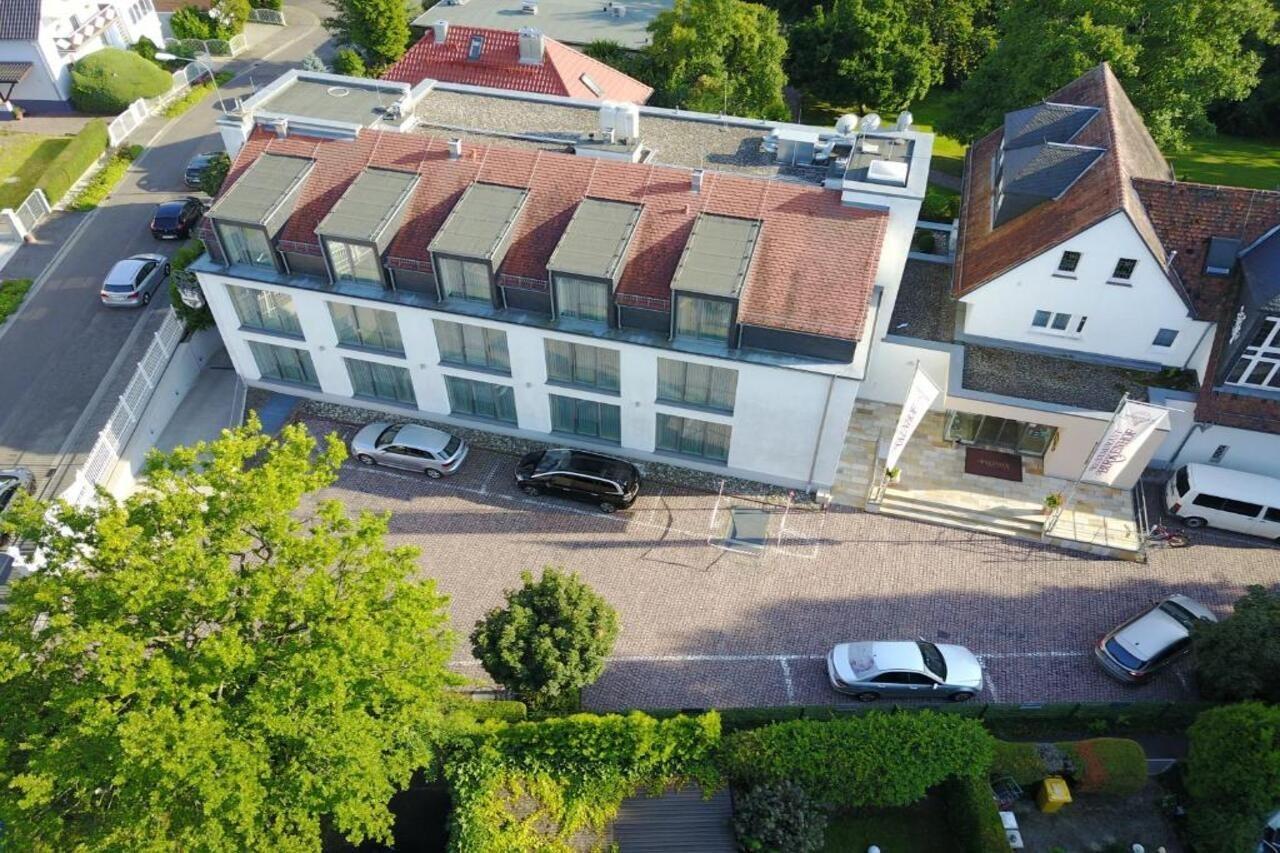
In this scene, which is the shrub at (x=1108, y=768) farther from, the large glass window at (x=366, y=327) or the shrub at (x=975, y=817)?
the large glass window at (x=366, y=327)

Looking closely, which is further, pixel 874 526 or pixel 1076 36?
pixel 1076 36

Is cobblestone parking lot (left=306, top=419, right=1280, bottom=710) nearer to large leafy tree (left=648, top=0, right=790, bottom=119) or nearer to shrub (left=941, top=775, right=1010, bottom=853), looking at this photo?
shrub (left=941, top=775, right=1010, bottom=853)

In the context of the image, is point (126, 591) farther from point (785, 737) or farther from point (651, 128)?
point (651, 128)

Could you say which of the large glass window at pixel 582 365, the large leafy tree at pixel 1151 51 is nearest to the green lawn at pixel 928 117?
the large leafy tree at pixel 1151 51

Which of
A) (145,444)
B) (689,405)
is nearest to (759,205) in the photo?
(689,405)

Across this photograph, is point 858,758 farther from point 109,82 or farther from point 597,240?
point 109,82
